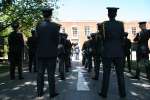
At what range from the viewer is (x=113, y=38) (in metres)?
12.0

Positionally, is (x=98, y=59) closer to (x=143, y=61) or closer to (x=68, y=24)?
(x=143, y=61)

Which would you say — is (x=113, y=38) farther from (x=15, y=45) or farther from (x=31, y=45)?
(x=31, y=45)

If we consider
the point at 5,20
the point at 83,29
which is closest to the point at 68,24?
the point at 83,29

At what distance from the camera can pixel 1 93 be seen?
43.1 feet

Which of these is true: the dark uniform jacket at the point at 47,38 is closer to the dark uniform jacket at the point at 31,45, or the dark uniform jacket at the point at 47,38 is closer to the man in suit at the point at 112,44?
the man in suit at the point at 112,44

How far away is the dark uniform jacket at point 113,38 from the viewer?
11.9m

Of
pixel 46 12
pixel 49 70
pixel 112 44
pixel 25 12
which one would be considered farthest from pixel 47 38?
pixel 25 12

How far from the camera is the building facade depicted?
107 metres

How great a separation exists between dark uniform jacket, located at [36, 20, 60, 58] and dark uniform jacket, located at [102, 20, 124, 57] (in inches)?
48.6

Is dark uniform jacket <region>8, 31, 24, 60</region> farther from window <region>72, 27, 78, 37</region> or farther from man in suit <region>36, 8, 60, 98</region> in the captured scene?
window <region>72, 27, 78, 37</region>

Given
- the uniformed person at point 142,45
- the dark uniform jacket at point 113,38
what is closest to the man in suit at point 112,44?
the dark uniform jacket at point 113,38

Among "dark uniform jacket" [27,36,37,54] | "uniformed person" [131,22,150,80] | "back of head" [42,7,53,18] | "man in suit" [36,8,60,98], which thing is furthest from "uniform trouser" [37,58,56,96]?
"dark uniform jacket" [27,36,37,54]

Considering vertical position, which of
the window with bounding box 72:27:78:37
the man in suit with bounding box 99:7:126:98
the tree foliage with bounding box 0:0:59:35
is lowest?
the man in suit with bounding box 99:7:126:98

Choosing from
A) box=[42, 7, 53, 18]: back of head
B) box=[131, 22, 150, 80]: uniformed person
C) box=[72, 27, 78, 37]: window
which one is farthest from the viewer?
box=[72, 27, 78, 37]: window
